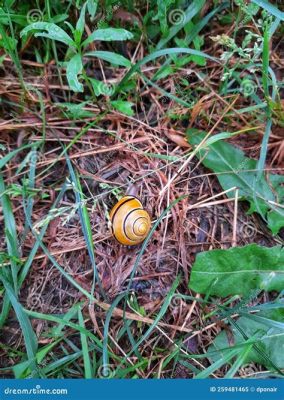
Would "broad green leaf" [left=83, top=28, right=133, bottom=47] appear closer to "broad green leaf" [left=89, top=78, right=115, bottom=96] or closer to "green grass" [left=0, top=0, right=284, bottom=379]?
"green grass" [left=0, top=0, right=284, bottom=379]

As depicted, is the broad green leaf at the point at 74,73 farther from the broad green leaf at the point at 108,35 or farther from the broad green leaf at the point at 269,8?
the broad green leaf at the point at 269,8

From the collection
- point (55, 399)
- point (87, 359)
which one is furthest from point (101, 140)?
point (55, 399)

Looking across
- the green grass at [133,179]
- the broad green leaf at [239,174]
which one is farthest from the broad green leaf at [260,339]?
the broad green leaf at [239,174]

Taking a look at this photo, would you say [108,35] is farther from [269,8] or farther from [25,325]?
[25,325]

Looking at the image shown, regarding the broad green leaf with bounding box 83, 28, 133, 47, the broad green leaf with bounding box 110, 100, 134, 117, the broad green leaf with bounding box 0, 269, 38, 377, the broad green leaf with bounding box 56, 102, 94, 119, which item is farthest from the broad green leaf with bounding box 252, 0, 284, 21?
the broad green leaf with bounding box 0, 269, 38, 377

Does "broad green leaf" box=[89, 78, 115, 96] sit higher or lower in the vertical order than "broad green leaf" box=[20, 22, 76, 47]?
lower

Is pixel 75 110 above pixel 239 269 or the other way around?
above

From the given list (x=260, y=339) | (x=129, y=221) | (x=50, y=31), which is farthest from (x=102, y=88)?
(x=260, y=339)

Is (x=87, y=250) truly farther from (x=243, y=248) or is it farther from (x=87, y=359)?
(x=243, y=248)
